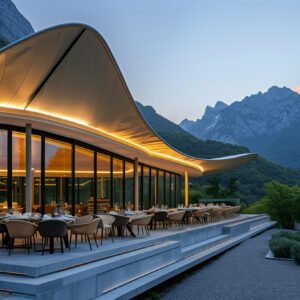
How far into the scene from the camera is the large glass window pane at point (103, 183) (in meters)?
15.8

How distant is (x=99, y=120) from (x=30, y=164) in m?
2.24

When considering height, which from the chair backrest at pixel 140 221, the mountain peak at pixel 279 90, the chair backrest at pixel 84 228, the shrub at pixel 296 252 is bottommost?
the shrub at pixel 296 252

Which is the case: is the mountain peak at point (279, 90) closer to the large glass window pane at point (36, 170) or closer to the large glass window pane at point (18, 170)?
the large glass window pane at point (36, 170)

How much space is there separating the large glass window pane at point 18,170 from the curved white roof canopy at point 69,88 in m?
0.54

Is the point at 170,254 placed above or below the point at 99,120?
below

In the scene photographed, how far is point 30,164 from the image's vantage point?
36.0 ft

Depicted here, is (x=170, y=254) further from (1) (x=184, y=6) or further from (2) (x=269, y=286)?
(1) (x=184, y=6)

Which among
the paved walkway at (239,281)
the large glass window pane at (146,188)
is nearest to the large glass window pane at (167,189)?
the large glass window pane at (146,188)

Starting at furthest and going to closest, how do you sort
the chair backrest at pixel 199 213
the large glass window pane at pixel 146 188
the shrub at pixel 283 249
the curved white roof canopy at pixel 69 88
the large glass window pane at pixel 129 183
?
1. the large glass window pane at pixel 146 188
2. the large glass window pane at pixel 129 183
3. the chair backrest at pixel 199 213
4. the shrub at pixel 283 249
5. the curved white roof canopy at pixel 69 88

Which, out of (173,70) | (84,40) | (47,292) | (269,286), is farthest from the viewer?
(173,70)

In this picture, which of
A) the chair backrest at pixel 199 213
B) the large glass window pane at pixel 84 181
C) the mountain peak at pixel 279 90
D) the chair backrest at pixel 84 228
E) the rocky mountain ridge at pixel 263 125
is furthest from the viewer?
the mountain peak at pixel 279 90

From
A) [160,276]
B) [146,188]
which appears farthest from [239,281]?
[146,188]

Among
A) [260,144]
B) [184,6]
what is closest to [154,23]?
→ [184,6]

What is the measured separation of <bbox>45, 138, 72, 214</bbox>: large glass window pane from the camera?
1255 cm
